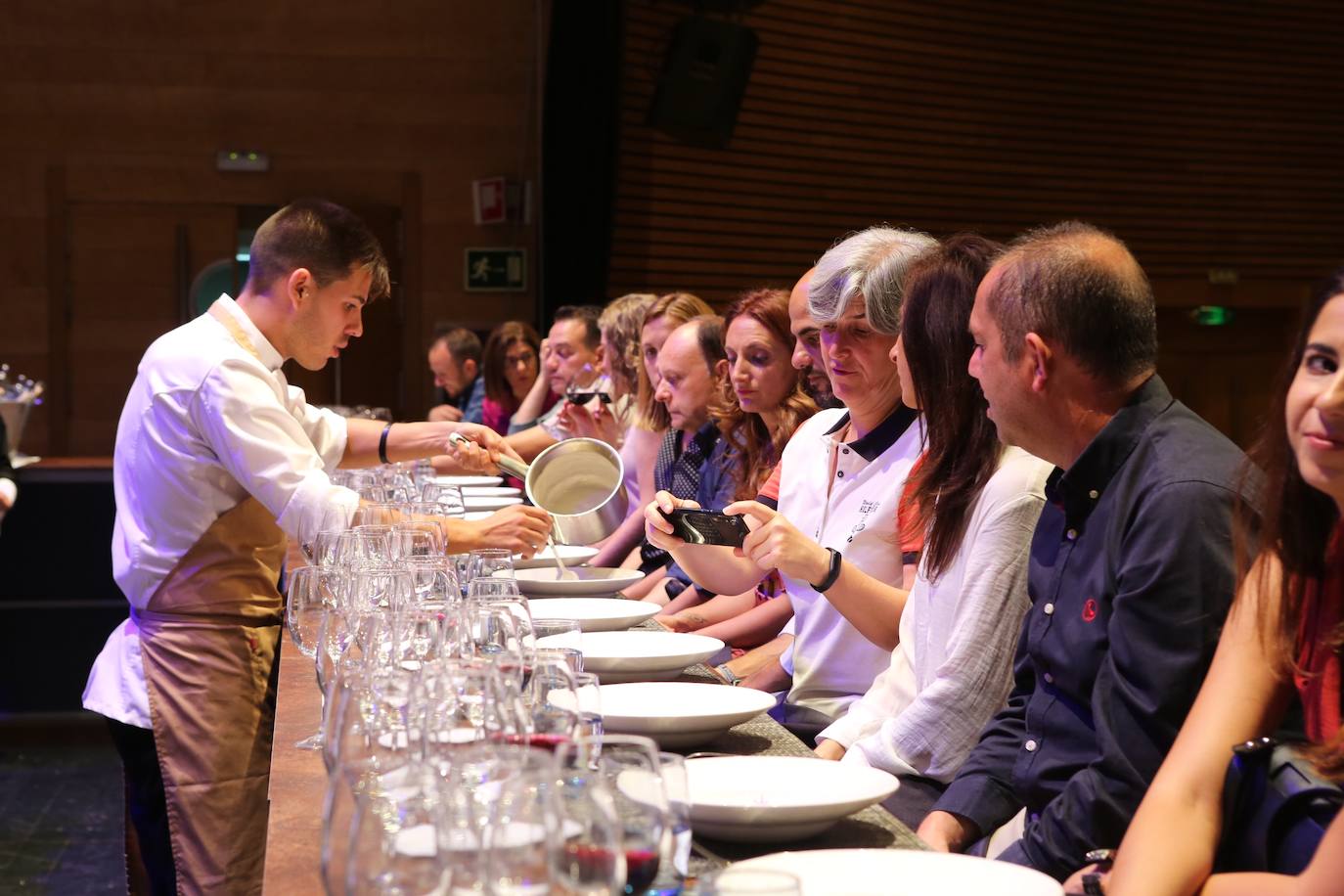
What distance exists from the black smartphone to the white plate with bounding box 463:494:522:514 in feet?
5.31

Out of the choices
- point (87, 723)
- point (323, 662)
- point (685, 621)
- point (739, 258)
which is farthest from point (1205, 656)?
point (739, 258)

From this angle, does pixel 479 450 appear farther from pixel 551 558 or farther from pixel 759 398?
pixel 759 398

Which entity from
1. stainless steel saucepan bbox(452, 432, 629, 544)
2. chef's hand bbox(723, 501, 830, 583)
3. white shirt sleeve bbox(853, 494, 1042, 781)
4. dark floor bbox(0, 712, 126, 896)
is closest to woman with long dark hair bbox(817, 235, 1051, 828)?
white shirt sleeve bbox(853, 494, 1042, 781)

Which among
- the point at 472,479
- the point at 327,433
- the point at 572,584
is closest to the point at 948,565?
the point at 572,584

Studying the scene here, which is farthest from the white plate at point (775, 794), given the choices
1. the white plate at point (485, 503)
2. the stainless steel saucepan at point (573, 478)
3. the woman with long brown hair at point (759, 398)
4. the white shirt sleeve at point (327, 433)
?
the white plate at point (485, 503)

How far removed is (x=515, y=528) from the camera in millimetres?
2893

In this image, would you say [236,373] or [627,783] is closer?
[627,783]

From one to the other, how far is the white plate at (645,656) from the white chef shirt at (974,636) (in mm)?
376

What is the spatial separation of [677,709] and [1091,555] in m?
0.61

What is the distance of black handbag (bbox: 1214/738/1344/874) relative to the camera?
1.42 m

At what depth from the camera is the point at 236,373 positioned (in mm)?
2961

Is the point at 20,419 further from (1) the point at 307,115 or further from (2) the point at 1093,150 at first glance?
(2) the point at 1093,150

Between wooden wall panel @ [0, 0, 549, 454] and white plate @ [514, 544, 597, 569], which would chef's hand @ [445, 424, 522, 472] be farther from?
wooden wall panel @ [0, 0, 549, 454]

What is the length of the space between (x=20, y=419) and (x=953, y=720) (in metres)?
6.23
